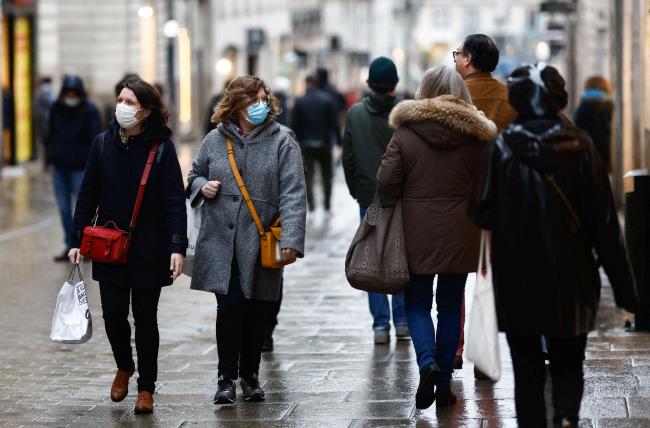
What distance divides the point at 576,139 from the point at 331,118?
14.7m

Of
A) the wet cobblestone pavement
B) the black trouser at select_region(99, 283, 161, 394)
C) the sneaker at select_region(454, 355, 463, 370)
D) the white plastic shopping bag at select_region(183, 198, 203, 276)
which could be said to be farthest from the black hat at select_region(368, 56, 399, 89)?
the black trouser at select_region(99, 283, 161, 394)

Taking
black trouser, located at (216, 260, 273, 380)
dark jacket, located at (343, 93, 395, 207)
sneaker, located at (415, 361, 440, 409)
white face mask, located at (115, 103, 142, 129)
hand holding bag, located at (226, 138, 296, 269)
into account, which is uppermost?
white face mask, located at (115, 103, 142, 129)

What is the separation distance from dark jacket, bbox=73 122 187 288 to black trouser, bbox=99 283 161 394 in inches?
2.8

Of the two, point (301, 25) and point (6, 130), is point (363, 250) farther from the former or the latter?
point (301, 25)

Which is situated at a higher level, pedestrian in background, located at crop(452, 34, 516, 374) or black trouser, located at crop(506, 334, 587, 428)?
pedestrian in background, located at crop(452, 34, 516, 374)

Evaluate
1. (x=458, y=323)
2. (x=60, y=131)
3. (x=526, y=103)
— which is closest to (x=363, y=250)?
(x=458, y=323)

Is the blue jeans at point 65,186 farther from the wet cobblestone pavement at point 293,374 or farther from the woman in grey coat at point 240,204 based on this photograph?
the woman in grey coat at point 240,204

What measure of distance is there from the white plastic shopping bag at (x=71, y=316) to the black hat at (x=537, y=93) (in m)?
2.80

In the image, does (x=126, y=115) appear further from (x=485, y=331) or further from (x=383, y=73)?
(x=383, y=73)

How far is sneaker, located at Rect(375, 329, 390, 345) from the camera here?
A: 1064 cm

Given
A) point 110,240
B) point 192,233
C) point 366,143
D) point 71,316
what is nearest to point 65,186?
point 366,143

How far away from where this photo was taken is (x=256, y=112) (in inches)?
333

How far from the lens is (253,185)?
27.9ft

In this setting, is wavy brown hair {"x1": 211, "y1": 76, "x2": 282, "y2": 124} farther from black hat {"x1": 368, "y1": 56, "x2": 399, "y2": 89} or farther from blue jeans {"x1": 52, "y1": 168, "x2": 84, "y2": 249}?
blue jeans {"x1": 52, "y1": 168, "x2": 84, "y2": 249}
